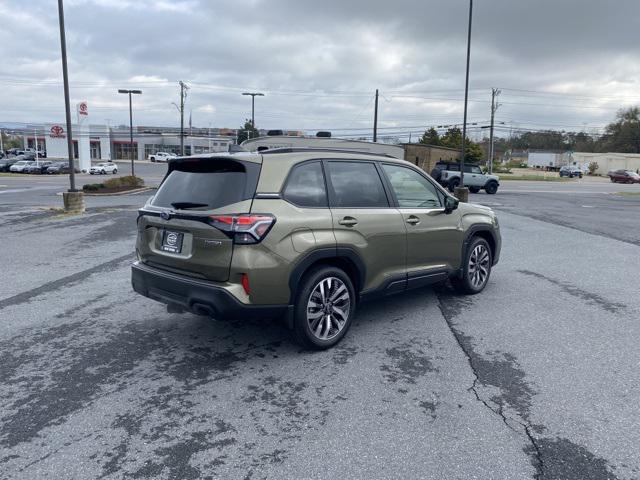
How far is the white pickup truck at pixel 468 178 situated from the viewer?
28000 mm

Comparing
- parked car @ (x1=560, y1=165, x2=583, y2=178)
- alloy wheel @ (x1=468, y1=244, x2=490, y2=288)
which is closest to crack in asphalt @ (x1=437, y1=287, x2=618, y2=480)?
alloy wheel @ (x1=468, y1=244, x2=490, y2=288)

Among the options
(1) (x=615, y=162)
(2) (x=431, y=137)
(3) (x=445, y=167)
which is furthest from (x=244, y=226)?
(1) (x=615, y=162)

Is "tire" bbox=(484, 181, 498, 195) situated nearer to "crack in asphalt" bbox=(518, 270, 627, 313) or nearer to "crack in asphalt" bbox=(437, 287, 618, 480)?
"crack in asphalt" bbox=(518, 270, 627, 313)

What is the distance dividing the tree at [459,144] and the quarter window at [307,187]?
51680mm

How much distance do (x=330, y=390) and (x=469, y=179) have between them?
26.8 metres

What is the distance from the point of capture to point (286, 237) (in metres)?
3.88

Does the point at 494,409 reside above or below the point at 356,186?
below

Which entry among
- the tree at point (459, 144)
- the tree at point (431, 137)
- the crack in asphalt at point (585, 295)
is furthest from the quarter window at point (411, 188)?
the tree at point (431, 137)

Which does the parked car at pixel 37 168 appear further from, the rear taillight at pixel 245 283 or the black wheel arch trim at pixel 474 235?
the rear taillight at pixel 245 283

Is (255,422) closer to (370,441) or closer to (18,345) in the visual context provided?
(370,441)

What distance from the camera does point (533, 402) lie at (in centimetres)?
343

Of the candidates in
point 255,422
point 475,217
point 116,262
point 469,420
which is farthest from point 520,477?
point 116,262

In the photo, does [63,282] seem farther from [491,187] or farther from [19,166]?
[19,166]

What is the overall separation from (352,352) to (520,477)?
1918 millimetres
